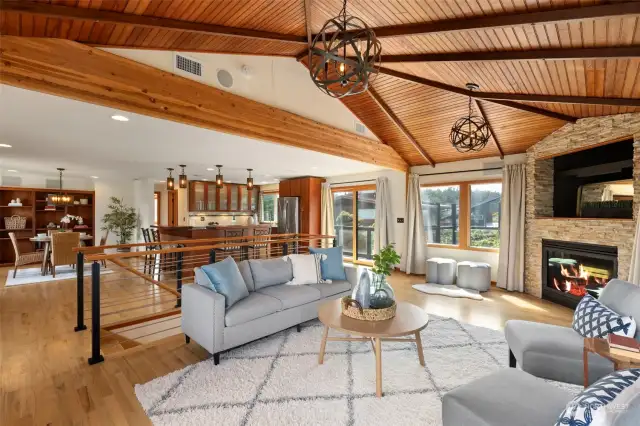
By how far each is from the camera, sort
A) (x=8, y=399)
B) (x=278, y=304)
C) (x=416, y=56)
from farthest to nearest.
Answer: (x=416, y=56) → (x=278, y=304) → (x=8, y=399)

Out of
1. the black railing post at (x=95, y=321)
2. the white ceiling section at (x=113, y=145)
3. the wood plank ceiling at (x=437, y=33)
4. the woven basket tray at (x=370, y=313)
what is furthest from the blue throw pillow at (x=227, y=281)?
the wood plank ceiling at (x=437, y=33)

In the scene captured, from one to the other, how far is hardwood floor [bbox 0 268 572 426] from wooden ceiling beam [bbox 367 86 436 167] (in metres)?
3.03

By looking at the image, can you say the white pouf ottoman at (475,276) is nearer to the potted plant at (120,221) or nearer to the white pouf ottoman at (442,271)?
the white pouf ottoman at (442,271)

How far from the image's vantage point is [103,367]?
9.04ft

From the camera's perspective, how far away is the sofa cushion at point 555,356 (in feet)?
7.16

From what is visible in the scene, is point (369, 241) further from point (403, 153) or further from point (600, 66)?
point (600, 66)

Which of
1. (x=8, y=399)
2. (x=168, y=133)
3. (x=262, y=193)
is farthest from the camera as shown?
(x=262, y=193)

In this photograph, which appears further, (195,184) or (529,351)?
(195,184)

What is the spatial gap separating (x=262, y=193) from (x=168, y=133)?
7489mm

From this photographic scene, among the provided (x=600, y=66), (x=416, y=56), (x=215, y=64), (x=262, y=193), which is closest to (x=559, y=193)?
(x=600, y=66)

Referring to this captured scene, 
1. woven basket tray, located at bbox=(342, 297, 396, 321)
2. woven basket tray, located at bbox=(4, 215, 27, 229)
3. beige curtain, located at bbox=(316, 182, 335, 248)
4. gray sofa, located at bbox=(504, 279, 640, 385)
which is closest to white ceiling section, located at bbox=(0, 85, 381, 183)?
woven basket tray, located at bbox=(4, 215, 27, 229)

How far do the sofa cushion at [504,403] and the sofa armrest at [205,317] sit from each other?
1.97 metres

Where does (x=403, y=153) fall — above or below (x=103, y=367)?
above

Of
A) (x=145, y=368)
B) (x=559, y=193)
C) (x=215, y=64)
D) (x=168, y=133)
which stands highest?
(x=215, y=64)
